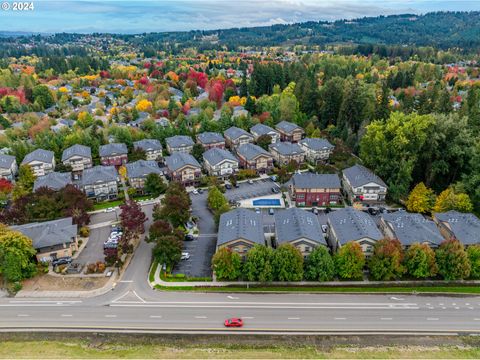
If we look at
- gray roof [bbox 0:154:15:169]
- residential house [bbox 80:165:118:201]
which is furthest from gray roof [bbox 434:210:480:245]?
gray roof [bbox 0:154:15:169]

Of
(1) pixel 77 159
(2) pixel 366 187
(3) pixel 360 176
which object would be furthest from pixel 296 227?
(1) pixel 77 159

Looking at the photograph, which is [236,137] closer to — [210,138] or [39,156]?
[210,138]

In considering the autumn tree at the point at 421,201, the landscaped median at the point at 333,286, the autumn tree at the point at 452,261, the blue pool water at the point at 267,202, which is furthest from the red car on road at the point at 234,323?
the autumn tree at the point at 421,201

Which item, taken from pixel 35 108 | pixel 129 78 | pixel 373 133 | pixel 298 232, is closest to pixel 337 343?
pixel 298 232

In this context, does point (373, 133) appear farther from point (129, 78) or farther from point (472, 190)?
point (129, 78)

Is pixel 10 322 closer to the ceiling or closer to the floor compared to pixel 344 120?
closer to the floor

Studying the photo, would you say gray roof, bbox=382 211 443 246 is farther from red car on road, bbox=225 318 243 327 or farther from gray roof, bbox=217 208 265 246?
red car on road, bbox=225 318 243 327
